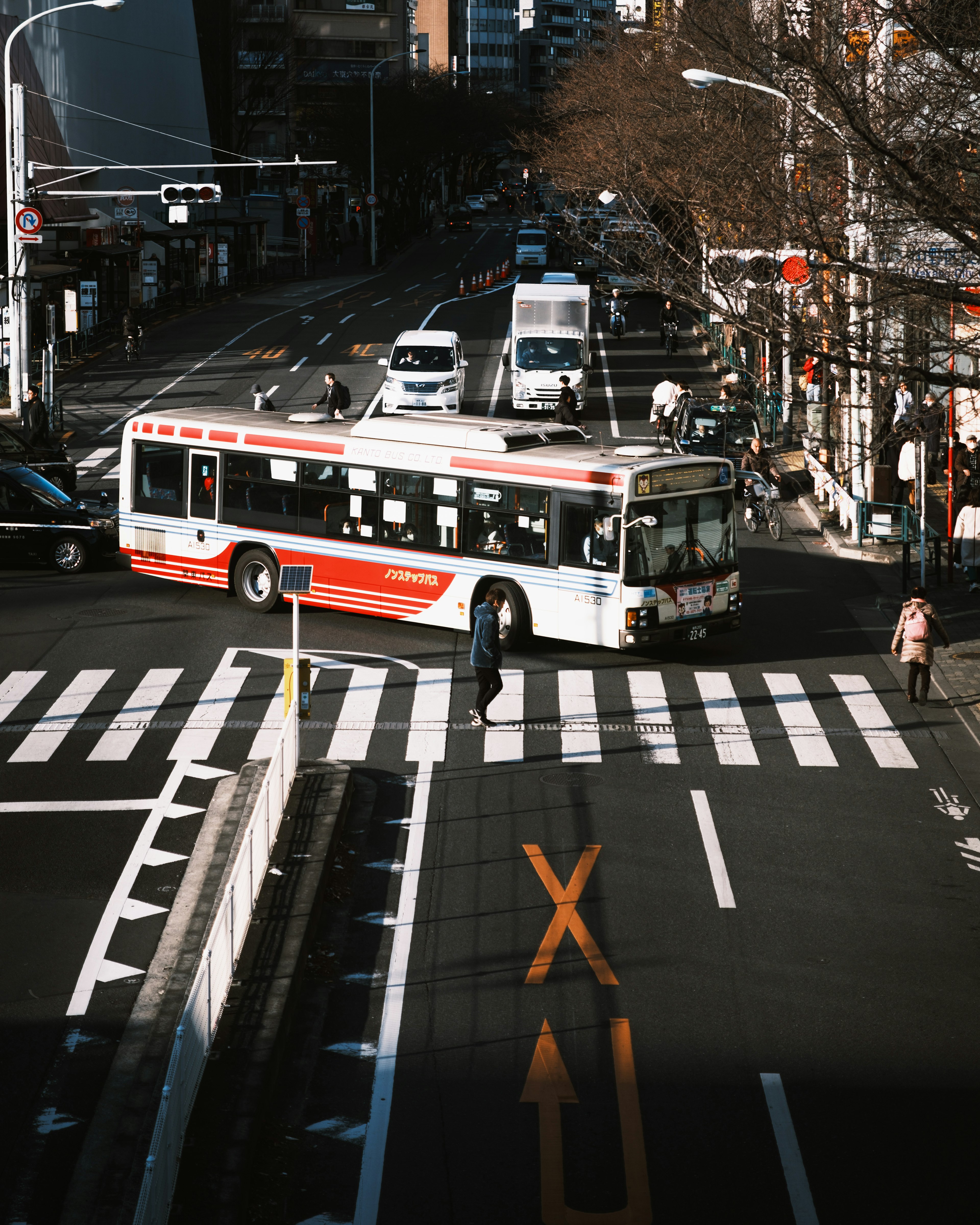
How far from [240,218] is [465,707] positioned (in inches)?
2382

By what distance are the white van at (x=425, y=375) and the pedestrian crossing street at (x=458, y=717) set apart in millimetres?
19742

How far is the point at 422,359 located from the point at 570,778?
26224 mm

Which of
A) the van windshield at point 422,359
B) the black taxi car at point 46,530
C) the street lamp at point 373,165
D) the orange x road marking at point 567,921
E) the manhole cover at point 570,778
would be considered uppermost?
the street lamp at point 373,165

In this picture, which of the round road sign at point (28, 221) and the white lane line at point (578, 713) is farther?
the round road sign at point (28, 221)

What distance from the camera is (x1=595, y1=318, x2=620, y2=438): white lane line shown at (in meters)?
40.6

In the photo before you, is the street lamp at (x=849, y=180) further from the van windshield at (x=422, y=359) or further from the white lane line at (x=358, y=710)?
the van windshield at (x=422, y=359)

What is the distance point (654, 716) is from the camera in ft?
59.5

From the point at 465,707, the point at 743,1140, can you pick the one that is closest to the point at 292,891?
the point at 743,1140

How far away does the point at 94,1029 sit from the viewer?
33.7 feet

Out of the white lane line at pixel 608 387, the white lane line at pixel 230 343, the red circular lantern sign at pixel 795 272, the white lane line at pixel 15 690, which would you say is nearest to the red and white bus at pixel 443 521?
the white lane line at pixel 15 690

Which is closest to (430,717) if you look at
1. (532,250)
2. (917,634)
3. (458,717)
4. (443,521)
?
(458,717)

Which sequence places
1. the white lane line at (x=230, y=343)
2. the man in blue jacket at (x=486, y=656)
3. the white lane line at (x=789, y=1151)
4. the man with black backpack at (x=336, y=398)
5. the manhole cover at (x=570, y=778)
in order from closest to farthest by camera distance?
the white lane line at (x=789, y=1151)
the manhole cover at (x=570, y=778)
the man in blue jacket at (x=486, y=656)
the man with black backpack at (x=336, y=398)
the white lane line at (x=230, y=343)

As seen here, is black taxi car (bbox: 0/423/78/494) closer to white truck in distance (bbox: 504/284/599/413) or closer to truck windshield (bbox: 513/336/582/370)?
white truck in distance (bbox: 504/284/599/413)

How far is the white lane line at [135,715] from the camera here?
1648cm
